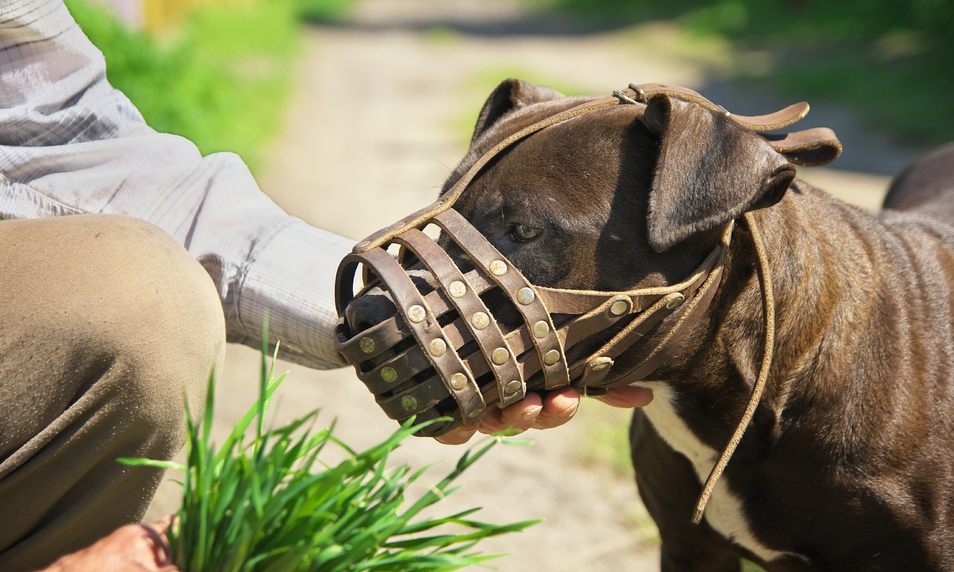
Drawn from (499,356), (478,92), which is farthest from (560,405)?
(478,92)

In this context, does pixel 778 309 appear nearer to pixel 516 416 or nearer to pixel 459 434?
pixel 516 416

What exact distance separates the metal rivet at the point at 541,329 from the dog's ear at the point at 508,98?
649 mm

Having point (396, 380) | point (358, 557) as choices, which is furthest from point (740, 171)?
point (358, 557)

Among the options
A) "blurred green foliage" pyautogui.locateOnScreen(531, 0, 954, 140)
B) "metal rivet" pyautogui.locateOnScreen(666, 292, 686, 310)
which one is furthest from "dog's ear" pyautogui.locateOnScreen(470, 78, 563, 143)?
"blurred green foliage" pyautogui.locateOnScreen(531, 0, 954, 140)

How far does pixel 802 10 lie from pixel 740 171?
573 inches

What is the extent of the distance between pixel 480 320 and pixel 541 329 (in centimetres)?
13

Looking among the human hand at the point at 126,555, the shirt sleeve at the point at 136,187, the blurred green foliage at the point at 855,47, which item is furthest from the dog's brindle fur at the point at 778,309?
the blurred green foliage at the point at 855,47

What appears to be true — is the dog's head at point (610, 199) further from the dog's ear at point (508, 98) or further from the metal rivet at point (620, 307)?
the dog's ear at point (508, 98)

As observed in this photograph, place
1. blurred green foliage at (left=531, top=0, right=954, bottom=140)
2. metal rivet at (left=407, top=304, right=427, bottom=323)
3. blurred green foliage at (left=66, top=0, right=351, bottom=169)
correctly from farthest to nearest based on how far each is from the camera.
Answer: blurred green foliage at (left=531, top=0, right=954, bottom=140), blurred green foliage at (left=66, top=0, right=351, bottom=169), metal rivet at (left=407, top=304, right=427, bottom=323)

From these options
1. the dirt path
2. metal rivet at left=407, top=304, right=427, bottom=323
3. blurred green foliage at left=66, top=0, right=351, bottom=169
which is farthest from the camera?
blurred green foliage at left=66, top=0, right=351, bottom=169

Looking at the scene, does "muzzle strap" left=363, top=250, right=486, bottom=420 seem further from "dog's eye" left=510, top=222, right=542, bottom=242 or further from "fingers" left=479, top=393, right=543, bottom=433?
"dog's eye" left=510, top=222, right=542, bottom=242

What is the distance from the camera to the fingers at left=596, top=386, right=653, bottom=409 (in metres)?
2.29

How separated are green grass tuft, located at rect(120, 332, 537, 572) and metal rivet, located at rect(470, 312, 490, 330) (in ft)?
0.92

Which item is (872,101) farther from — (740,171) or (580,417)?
(740,171)
